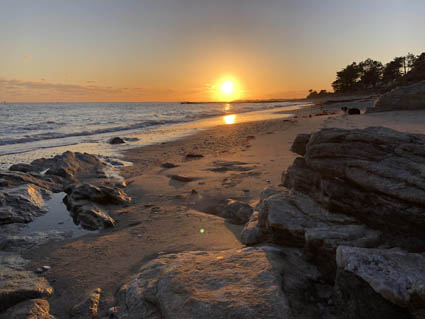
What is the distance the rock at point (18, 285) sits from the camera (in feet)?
10.3

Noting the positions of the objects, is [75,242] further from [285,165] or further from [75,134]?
[75,134]

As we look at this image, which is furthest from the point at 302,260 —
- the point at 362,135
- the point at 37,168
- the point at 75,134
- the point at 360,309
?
the point at 75,134

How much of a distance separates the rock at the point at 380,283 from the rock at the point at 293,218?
95 centimetres

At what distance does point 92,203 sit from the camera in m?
6.18

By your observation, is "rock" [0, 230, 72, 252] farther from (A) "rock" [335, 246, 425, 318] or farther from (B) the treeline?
(B) the treeline

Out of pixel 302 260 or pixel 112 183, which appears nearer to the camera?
pixel 302 260

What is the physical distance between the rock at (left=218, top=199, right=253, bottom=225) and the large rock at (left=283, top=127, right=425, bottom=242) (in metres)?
1.17

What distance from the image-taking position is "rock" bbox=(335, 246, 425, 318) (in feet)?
7.07

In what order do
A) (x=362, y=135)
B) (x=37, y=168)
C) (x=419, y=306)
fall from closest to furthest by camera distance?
(x=419, y=306) → (x=362, y=135) → (x=37, y=168)

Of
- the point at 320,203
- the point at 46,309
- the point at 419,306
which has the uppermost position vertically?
the point at 320,203

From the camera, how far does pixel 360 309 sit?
89.9 inches

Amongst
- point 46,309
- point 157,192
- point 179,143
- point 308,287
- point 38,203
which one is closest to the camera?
point 308,287

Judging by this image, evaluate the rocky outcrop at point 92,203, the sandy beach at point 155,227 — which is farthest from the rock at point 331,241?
the rocky outcrop at point 92,203

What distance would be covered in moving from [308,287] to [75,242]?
159 inches
